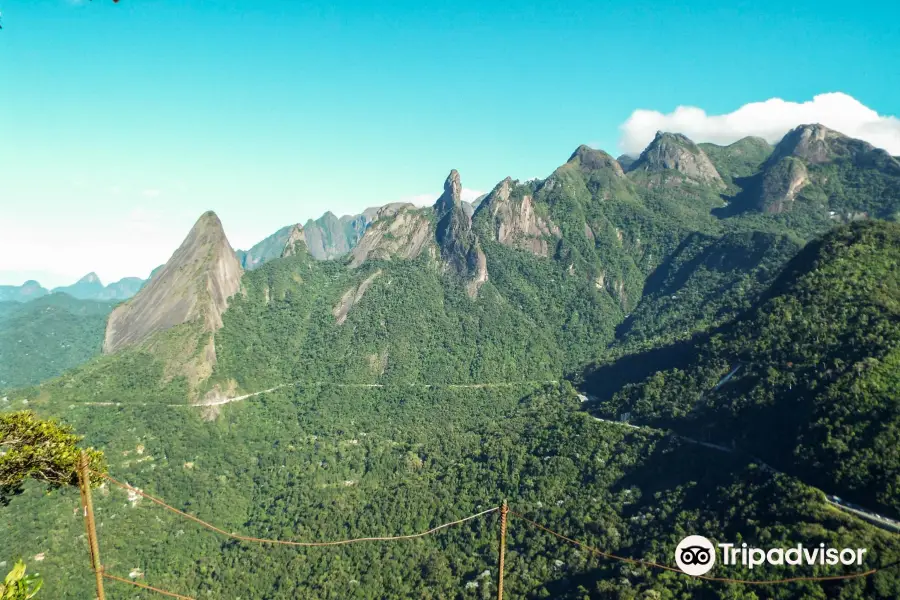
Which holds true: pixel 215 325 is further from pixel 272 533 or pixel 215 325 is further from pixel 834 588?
pixel 834 588

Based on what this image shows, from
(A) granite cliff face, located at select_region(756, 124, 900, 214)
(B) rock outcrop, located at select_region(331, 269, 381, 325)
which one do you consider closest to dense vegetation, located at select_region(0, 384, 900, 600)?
(B) rock outcrop, located at select_region(331, 269, 381, 325)

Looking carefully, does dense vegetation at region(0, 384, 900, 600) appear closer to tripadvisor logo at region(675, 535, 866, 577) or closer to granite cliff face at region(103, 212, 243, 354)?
tripadvisor logo at region(675, 535, 866, 577)

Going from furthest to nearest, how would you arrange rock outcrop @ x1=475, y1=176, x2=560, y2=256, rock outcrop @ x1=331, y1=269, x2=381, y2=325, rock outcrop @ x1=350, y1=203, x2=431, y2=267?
1. rock outcrop @ x1=475, y1=176, x2=560, y2=256
2. rock outcrop @ x1=350, y1=203, x2=431, y2=267
3. rock outcrop @ x1=331, y1=269, x2=381, y2=325

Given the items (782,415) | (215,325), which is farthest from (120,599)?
(782,415)

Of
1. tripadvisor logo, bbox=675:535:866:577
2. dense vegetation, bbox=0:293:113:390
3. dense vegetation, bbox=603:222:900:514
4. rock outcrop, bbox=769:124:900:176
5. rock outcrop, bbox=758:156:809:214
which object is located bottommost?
tripadvisor logo, bbox=675:535:866:577

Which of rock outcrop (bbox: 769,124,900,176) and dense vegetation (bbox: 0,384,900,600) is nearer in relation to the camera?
dense vegetation (bbox: 0,384,900,600)

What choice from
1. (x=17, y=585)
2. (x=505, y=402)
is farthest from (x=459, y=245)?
(x=17, y=585)

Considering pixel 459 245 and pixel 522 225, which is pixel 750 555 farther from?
pixel 522 225
